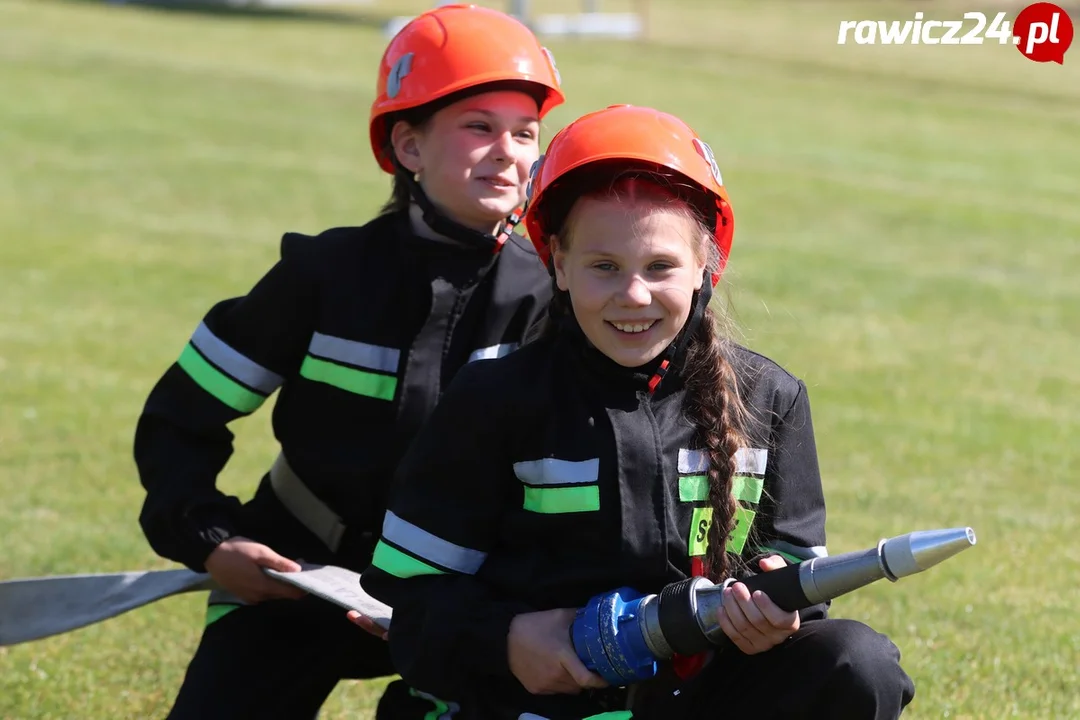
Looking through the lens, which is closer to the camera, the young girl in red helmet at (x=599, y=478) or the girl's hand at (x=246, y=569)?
the young girl in red helmet at (x=599, y=478)

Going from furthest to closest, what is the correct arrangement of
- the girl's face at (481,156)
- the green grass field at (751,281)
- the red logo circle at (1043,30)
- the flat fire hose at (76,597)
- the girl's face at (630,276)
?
the red logo circle at (1043,30), the green grass field at (751,281), the flat fire hose at (76,597), the girl's face at (481,156), the girl's face at (630,276)

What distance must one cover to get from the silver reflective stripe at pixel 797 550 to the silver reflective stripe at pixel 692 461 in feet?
0.75

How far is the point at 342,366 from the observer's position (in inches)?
162

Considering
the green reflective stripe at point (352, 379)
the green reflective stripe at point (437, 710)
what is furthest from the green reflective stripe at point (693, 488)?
the green reflective stripe at point (352, 379)

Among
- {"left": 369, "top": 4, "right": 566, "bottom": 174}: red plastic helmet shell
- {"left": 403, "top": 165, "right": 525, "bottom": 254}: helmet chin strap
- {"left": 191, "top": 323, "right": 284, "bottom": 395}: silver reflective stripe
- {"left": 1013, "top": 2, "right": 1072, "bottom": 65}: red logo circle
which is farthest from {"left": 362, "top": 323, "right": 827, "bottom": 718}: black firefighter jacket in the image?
{"left": 1013, "top": 2, "right": 1072, "bottom": 65}: red logo circle

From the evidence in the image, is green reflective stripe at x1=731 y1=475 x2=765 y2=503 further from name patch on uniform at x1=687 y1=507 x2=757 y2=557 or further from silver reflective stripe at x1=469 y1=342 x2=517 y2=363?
silver reflective stripe at x1=469 y1=342 x2=517 y2=363

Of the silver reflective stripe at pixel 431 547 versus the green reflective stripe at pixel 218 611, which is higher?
the silver reflective stripe at pixel 431 547

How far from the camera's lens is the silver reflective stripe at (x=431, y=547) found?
3.34 m

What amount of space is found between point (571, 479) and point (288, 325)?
114 centimetres

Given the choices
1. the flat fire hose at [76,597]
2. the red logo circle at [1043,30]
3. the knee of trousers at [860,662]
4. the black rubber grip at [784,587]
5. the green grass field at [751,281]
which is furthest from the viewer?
the red logo circle at [1043,30]

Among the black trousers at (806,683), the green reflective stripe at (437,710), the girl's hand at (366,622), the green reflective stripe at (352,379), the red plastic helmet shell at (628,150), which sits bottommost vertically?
the green reflective stripe at (437,710)

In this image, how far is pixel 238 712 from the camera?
4.04m

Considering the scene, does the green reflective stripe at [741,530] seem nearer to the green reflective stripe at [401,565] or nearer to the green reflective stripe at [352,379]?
the green reflective stripe at [401,565]

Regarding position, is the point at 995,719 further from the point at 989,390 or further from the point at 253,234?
the point at 253,234
